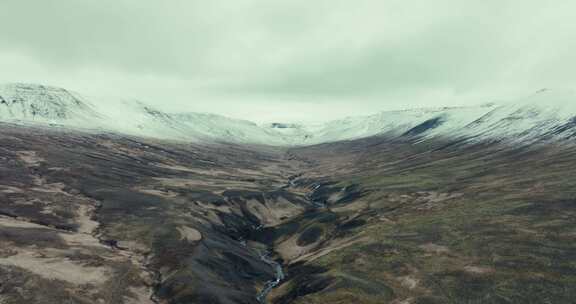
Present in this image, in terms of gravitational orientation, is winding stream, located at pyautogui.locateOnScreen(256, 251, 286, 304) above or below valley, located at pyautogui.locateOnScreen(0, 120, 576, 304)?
below

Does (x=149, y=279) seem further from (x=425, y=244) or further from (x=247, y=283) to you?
(x=425, y=244)

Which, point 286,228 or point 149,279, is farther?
point 286,228

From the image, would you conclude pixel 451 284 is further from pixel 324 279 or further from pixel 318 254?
pixel 318 254

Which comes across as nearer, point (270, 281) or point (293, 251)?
point (270, 281)

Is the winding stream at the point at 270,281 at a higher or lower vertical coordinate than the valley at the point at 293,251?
lower

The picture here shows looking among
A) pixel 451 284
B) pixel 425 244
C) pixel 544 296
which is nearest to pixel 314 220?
pixel 425 244

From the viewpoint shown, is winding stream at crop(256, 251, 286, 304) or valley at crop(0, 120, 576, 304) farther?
winding stream at crop(256, 251, 286, 304)

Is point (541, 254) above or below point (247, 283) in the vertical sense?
above

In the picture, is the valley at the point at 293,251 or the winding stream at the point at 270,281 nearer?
the valley at the point at 293,251

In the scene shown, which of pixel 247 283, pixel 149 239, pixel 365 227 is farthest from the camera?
pixel 365 227

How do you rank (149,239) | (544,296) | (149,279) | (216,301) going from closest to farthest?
(544,296) < (216,301) < (149,279) < (149,239)
